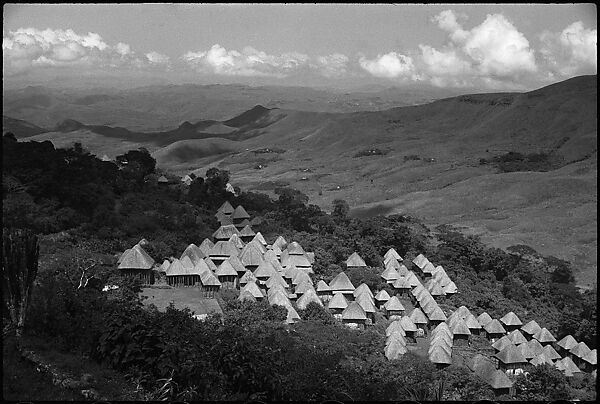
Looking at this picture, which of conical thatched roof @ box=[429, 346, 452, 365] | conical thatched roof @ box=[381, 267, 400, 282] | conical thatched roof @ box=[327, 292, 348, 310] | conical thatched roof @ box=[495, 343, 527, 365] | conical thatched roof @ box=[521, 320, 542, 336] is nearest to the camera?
conical thatched roof @ box=[429, 346, 452, 365]

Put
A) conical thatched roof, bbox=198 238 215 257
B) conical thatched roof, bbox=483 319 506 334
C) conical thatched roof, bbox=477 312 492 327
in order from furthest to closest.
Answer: conical thatched roof, bbox=198 238 215 257
conical thatched roof, bbox=477 312 492 327
conical thatched roof, bbox=483 319 506 334

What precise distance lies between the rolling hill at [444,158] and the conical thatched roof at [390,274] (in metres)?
12.8

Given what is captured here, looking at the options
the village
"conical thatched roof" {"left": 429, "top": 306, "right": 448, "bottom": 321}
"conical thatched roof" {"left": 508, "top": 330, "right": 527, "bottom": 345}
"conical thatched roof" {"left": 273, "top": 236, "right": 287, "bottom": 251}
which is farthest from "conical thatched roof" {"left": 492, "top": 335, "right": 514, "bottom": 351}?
"conical thatched roof" {"left": 273, "top": 236, "right": 287, "bottom": 251}

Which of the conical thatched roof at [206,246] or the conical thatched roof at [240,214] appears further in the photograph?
the conical thatched roof at [240,214]

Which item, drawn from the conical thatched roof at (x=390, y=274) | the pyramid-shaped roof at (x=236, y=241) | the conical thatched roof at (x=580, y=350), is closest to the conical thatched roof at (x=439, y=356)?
the conical thatched roof at (x=580, y=350)

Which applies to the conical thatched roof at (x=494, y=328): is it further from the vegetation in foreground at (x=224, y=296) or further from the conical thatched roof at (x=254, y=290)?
the conical thatched roof at (x=254, y=290)

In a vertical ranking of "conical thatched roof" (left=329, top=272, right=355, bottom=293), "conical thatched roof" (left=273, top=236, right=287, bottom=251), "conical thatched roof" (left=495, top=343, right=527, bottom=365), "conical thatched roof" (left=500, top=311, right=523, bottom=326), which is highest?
"conical thatched roof" (left=273, top=236, right=287, bottom=251)

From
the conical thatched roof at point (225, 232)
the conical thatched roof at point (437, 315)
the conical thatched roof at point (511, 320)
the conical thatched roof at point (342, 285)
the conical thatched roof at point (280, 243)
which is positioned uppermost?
the conical thatched roof at point (225, 232)

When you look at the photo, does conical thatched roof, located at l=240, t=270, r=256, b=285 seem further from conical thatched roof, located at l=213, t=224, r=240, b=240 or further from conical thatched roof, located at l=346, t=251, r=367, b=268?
conical thatched roof, located at l=346, t=251, r=367, b=268

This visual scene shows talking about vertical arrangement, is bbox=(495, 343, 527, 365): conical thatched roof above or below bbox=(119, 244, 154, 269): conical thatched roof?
below

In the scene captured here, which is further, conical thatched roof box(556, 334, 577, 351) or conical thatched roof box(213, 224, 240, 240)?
conical thatched roof box(213, 224, 240, 240)

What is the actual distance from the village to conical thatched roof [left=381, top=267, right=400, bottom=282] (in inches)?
2.0

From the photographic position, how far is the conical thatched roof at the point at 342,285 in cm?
2842

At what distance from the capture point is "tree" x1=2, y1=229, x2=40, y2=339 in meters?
11.7
